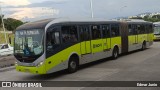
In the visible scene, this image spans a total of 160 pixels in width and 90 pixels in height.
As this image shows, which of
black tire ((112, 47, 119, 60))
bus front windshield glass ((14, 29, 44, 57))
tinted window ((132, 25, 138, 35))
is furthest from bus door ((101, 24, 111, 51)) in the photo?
bus front windshield glass ((14, 29, 44, 57))

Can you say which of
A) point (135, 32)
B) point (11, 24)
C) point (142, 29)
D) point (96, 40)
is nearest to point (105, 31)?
point (96, 40)

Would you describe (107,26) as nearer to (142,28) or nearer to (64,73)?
(64,73)

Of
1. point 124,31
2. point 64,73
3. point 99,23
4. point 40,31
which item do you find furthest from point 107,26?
point 40,31

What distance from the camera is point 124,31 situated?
74.0 ft

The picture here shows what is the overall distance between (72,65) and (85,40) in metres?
2.06

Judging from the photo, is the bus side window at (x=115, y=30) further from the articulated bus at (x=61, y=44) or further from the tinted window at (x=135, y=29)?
the tinted window at (x=135, y=29)

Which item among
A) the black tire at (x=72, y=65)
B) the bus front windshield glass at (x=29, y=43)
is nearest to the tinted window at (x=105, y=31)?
the black tire at (x=72, y=65)

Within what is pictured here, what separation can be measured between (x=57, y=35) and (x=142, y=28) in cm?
1413

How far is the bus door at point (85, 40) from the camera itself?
52.4ft

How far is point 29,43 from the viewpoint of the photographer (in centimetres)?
1342

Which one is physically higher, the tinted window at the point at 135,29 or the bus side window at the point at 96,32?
the bus side window at the point at 96,32

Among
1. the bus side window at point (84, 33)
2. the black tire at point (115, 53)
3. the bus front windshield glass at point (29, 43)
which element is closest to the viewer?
the bus front windshield glass at point (29, 43)

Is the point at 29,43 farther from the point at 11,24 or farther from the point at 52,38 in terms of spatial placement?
the point at 11,24

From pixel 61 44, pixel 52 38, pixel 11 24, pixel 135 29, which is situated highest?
pixel 52 38
